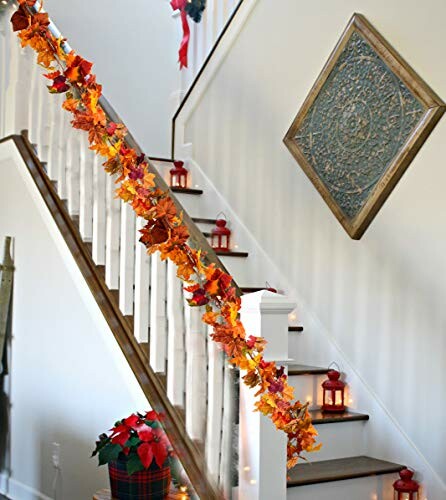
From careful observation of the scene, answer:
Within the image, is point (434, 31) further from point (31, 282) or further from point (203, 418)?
point (31, 282)

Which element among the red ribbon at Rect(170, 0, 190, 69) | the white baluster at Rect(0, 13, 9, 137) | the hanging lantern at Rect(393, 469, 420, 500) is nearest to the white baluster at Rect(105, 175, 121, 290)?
the white baluster at Rect(0, 13, 9, 137)

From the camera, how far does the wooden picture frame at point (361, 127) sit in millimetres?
3697

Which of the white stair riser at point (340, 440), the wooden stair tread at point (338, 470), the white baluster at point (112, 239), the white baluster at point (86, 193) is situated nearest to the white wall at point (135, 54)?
the white baluster at point (86, 193)

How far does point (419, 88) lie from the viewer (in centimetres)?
366

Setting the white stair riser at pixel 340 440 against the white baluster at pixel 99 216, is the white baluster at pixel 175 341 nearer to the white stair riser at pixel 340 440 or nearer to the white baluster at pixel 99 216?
the white baluster at pixel 99 216

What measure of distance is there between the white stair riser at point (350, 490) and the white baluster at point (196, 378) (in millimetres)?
526

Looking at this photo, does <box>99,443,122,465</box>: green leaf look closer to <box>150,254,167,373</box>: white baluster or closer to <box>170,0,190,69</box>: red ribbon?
<box>150,254,167,373</box>: white baluster

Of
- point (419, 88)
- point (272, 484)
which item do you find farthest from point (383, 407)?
point (419, 88)

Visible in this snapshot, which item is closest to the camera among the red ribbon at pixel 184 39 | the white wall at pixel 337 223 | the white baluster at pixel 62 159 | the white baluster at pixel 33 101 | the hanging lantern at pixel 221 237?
the white wall at pixel 337 223

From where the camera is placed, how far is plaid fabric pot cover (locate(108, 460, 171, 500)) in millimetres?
2883

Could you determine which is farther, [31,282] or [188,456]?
[31,282]

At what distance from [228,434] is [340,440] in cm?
Result: 104

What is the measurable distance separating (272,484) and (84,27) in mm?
3836

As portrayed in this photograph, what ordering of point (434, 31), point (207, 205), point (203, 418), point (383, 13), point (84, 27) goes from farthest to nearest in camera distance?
1. point (84, 27)
2. point (207, 205)
3. point (383, 13)
4. point (434, 31)
5. point (203, 418)
